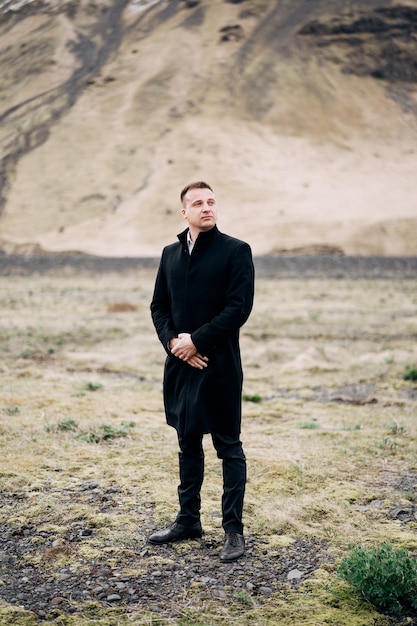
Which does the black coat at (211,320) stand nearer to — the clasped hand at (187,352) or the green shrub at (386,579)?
the clasped hand at (187,352)

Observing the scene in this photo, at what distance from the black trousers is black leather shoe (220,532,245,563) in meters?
0.04

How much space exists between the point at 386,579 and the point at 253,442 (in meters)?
3.47

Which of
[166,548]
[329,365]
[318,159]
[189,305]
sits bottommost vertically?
[318,159]

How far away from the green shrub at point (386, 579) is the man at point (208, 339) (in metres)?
0.84

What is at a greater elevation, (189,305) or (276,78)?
(189,305)

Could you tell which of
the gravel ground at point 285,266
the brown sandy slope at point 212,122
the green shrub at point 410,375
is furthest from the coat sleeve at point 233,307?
the brown sandy slope at point 212,122

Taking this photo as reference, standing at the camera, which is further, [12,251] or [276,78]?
[276,78]

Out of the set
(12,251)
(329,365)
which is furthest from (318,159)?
(329,365)

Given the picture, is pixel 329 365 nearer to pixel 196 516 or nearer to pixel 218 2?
pixel 196 516

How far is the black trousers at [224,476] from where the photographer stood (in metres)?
4.33

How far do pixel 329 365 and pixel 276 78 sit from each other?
72411 millimetres

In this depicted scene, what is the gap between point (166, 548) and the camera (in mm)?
4445

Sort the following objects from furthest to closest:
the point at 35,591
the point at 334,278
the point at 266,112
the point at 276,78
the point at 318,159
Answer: the point at 276,78, the point at 266,112, the point at 318,159, the point at 334,278, the point at 35,591

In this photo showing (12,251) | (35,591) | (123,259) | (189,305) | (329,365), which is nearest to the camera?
(35,591)
